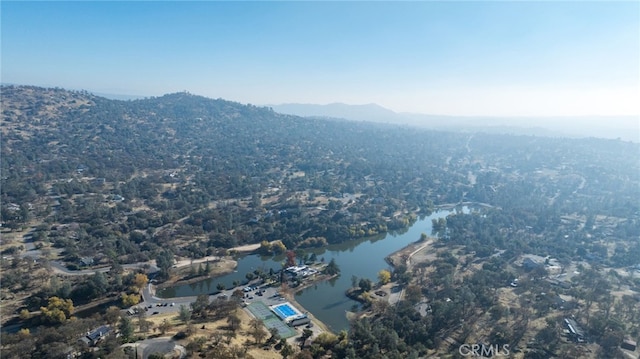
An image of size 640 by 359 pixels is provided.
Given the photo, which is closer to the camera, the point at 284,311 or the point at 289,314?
the point at 289,314

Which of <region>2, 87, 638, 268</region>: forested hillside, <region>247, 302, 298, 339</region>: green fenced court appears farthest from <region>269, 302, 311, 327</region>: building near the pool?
<region>2, 87, 638, 268</region>: forested hillside

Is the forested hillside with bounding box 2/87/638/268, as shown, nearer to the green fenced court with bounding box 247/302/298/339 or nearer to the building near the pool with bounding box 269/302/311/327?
the green fenced court with bounding box 247/302/298/339

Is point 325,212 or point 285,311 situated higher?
point 325,212

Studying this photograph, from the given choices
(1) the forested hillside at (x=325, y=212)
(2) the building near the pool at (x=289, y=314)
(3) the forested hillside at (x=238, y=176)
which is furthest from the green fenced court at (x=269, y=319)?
(3) the forested hillside at (x=238, y=176)
